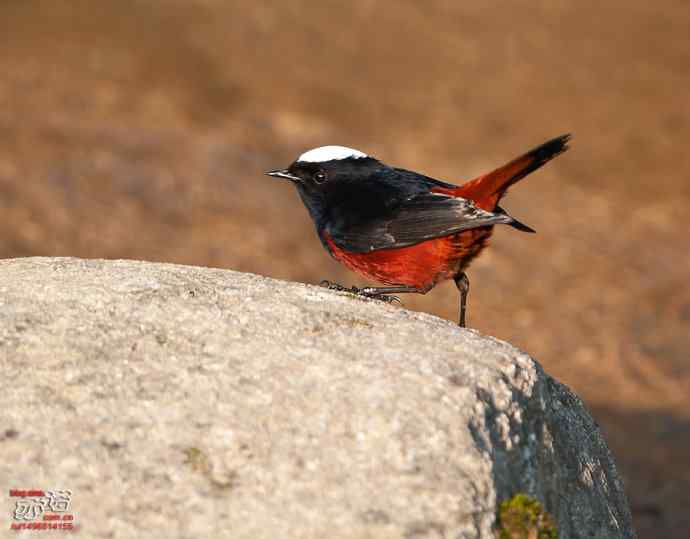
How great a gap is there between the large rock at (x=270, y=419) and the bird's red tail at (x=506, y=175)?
1.04m

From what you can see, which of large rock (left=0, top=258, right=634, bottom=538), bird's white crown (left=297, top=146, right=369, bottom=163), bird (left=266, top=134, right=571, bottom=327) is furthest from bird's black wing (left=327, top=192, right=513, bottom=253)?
large rock (left=0, top=258, right=634, bottom=538)

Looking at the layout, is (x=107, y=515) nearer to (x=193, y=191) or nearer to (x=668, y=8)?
(x=193, y=191)

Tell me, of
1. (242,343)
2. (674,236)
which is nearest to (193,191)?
(674,236)

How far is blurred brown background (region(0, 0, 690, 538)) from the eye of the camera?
1052 cm

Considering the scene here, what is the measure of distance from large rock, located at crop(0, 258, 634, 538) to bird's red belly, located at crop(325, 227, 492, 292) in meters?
1.15

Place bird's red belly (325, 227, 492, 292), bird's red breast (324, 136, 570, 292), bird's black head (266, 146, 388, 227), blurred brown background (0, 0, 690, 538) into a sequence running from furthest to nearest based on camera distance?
blurred brown background (0, 0, 690, 538) → bird's black head (266, 146, 388, 227) → bird's red belly (325, 227, 492, 292) → bird's red breast (324, 136, 570, 292)

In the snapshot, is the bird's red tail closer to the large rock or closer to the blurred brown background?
the large rock

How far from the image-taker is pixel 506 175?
5.03 metres

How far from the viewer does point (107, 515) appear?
3.06 meters

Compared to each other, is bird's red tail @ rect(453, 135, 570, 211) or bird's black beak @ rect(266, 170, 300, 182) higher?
bird's black beak @ rect(266, 170, 300, 182)

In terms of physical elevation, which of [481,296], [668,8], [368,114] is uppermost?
[668,8]

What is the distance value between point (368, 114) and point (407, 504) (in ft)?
37.6

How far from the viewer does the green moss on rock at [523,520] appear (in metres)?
3.33

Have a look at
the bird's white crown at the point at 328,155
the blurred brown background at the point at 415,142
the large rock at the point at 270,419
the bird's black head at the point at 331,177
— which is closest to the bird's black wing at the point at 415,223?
the bird's black head at the point at 331,177
